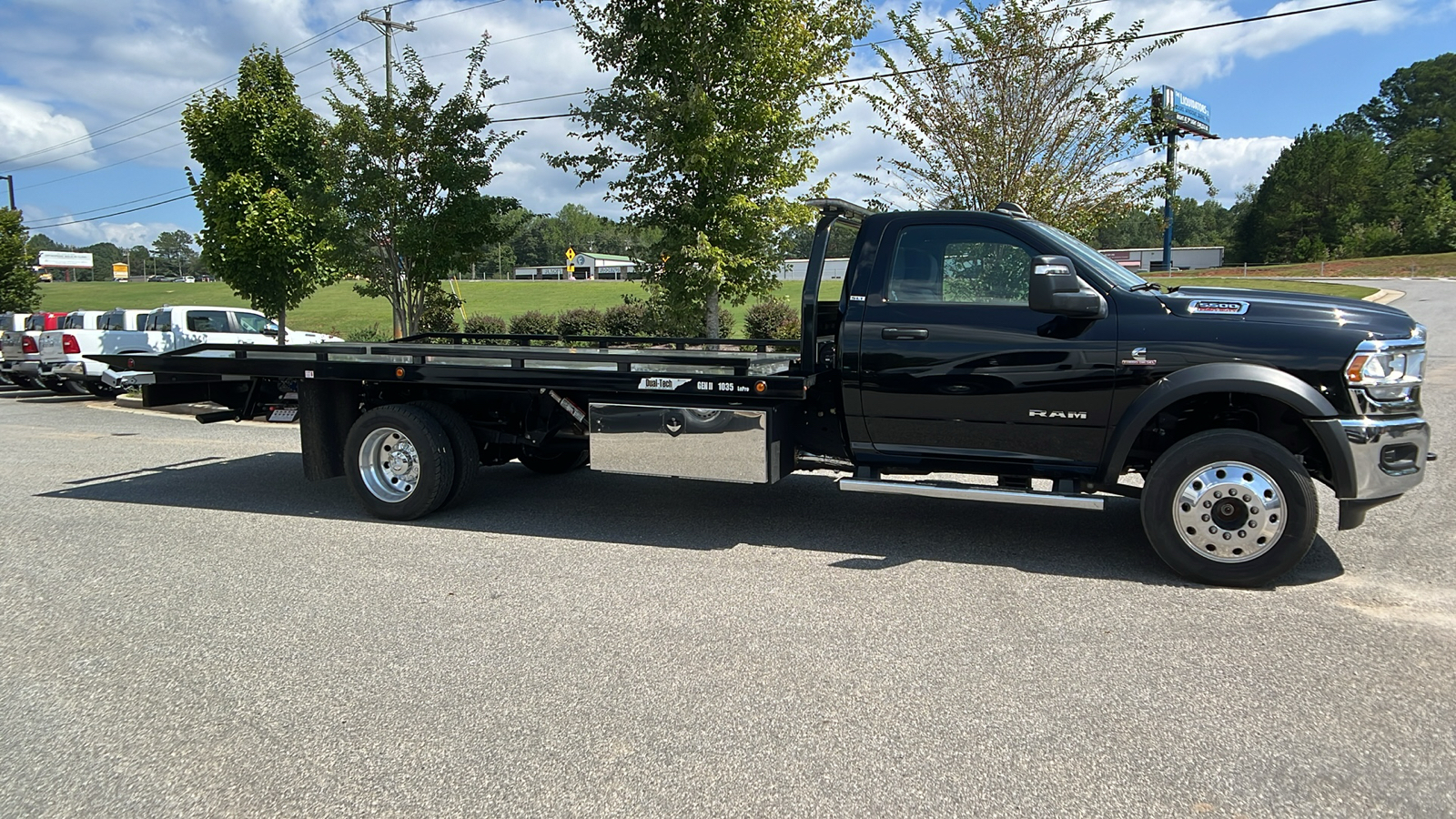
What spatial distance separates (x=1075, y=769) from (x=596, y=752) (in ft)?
5.37

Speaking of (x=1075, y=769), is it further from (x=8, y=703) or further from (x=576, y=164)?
(x=576, y=164)

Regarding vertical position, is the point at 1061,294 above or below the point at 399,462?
above

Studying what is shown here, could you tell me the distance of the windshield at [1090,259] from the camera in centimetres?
553

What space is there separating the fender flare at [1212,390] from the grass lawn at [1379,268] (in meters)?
59.0

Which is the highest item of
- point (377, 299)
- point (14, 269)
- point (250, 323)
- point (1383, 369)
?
point (377, 299)

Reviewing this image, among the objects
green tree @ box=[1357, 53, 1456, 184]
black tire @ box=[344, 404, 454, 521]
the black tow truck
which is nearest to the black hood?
the black tow truck

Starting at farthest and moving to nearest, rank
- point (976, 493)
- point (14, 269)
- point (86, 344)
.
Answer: point (14, 269) → point (86, 344) → point (976, 493)

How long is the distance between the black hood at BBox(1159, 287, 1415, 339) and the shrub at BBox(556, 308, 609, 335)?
19.0 m

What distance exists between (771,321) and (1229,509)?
17823 mm

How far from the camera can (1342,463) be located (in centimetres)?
493

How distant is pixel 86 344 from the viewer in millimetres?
17031

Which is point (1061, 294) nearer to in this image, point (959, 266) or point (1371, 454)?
point (959, 266)

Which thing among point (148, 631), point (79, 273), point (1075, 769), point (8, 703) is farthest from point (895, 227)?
point (79, 273)

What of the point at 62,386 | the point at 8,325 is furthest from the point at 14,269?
the point at 62,386
